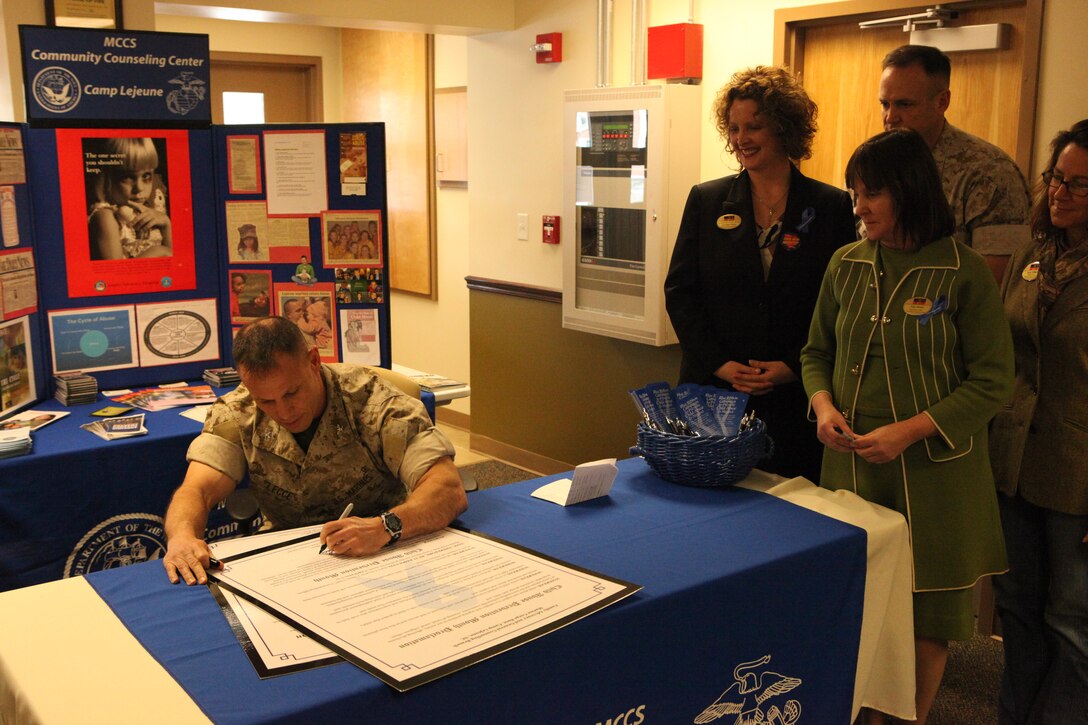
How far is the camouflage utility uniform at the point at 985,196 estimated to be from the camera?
2.46 meters

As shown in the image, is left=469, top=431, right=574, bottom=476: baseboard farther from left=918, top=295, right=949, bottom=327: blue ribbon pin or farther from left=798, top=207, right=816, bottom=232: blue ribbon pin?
left=918, top=295, right=949, bottom=327: blue ribbon pin

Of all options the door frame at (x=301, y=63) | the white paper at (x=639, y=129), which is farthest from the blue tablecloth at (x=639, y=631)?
the door frame at (x=301, y=63)

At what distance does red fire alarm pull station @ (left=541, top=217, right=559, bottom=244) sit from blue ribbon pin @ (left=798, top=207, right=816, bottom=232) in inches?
91.8

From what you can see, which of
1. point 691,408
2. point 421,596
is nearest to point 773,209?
point 691,408

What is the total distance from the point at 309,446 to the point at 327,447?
4cm

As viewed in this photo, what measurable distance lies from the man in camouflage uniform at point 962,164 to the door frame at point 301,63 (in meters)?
4.97

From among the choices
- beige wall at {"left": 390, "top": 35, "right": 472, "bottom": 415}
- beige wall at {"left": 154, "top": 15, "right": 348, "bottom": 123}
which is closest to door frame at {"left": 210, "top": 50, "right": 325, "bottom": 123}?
beige wall at {"left": 154, "top": 15, "right": 348, "bottom": 123}

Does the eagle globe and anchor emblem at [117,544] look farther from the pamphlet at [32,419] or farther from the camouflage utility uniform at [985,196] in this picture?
the camouflage utility uniform at [985,196]

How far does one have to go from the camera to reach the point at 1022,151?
3.10m

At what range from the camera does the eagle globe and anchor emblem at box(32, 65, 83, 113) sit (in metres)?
3.12

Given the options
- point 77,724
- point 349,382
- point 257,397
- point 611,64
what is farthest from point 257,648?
point 611,64

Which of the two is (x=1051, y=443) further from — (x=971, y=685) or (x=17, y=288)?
(x=17, y=288)

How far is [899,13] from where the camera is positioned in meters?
3.39

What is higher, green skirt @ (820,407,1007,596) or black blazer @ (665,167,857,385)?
black blazer @ (665,167,857,385)
